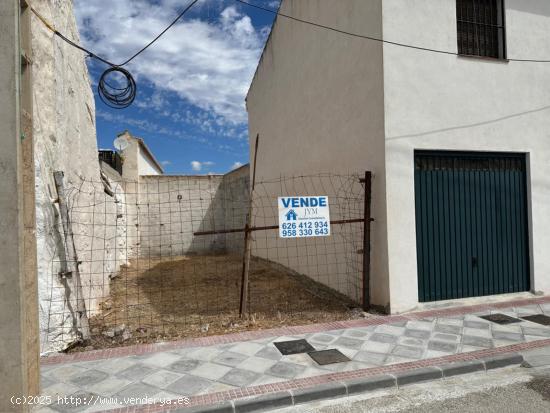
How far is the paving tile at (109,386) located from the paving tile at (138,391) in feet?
0.21

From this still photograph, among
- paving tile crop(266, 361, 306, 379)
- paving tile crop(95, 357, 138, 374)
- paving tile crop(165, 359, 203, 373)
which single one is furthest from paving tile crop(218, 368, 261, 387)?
paving tile crop(95, 357, 138, 374)

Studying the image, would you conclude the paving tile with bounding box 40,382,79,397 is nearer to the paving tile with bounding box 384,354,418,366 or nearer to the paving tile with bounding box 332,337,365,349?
the paving tile with bounding box 332,337,365,349

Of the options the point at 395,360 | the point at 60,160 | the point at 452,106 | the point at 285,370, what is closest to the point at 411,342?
the point at 395,360

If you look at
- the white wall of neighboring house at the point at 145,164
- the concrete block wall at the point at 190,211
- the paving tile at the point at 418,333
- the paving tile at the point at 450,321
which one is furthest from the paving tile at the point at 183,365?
the white wall of neighboring house at the point at 145,164

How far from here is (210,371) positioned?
3.95m

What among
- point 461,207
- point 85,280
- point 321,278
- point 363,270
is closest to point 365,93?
point 461,207

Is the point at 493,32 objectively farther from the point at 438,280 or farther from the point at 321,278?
the point at 321,278

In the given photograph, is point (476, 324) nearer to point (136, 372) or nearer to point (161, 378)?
point (161, 378)

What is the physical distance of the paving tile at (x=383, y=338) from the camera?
4.71 metres

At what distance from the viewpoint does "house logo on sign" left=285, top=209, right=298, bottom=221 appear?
18.5ft

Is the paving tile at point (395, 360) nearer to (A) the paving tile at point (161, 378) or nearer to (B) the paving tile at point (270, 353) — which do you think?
(B) the paving tile at point (270, 353)

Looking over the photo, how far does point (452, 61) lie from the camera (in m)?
6.17

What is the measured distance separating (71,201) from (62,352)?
7.29ft

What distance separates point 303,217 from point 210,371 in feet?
8.49
